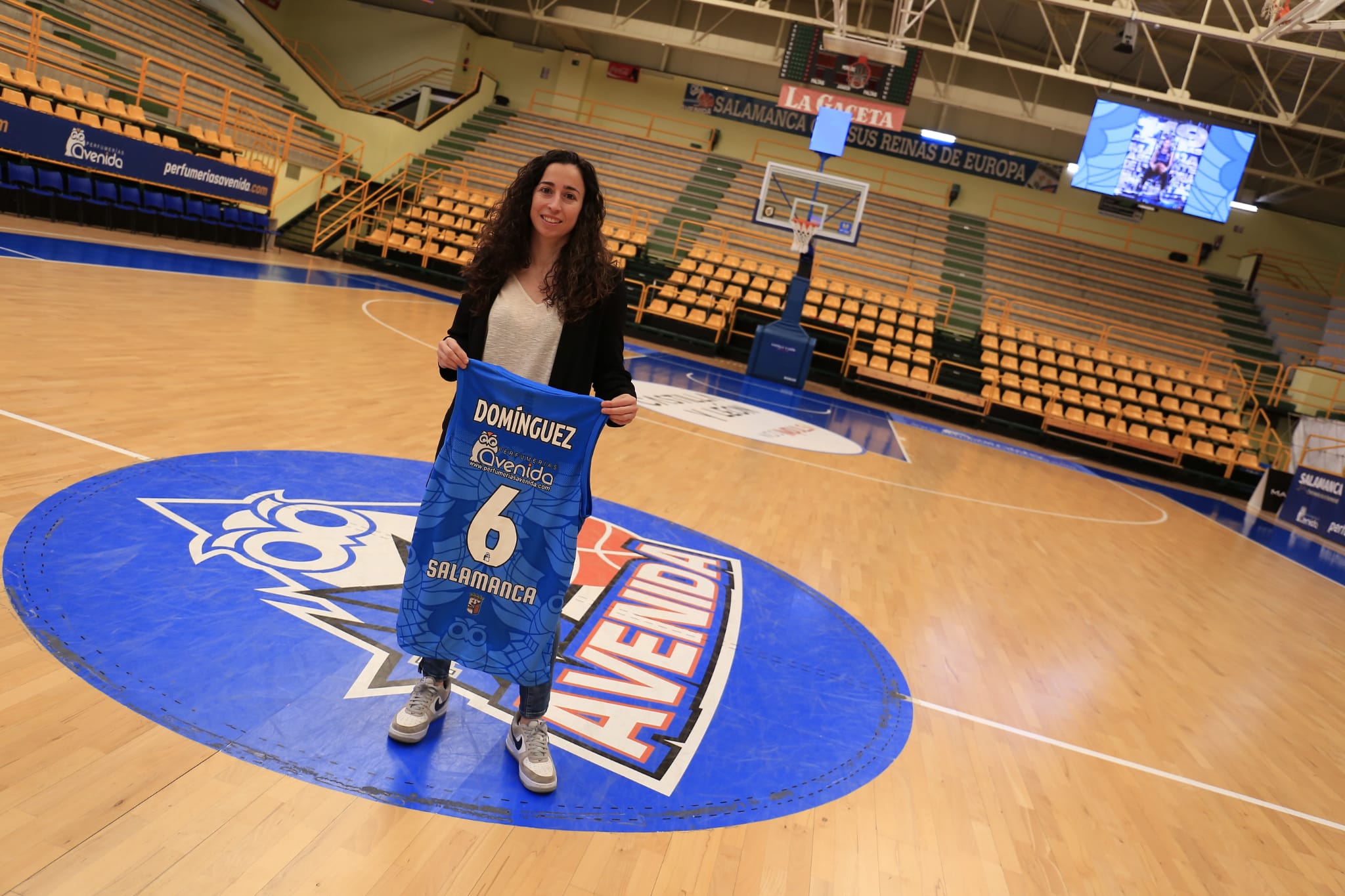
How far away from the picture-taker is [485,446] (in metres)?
2.28

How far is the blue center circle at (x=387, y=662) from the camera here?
2.28 meters

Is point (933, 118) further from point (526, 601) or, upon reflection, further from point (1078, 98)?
point (526, 601)

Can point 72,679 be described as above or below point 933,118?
below

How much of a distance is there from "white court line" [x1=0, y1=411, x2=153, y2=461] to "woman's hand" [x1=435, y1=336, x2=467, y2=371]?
2.39 m

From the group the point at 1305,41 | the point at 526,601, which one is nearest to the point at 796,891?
the point at 526,601

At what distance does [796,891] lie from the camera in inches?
85.4

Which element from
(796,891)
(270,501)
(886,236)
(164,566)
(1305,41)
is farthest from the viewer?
(886,236)

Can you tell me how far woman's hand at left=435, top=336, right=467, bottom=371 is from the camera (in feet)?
7.28

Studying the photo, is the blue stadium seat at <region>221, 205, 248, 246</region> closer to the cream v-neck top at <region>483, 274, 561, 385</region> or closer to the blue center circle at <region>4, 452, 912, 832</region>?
the blue center circle at <region>4, 452, 912, 832</region>

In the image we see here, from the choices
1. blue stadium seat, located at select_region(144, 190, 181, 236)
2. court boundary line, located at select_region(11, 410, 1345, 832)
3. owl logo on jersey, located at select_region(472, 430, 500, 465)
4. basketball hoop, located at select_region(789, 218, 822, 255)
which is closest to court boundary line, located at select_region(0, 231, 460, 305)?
blue stadium seat, located at select_region(144, 190, 181, 236)

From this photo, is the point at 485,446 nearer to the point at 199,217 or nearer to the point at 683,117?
the point at 199,217

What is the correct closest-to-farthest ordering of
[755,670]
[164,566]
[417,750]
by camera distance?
1. [417,750]
2. [164,566]
3. [755,670]

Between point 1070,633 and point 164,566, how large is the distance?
4292 mm

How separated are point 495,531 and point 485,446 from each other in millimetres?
225
